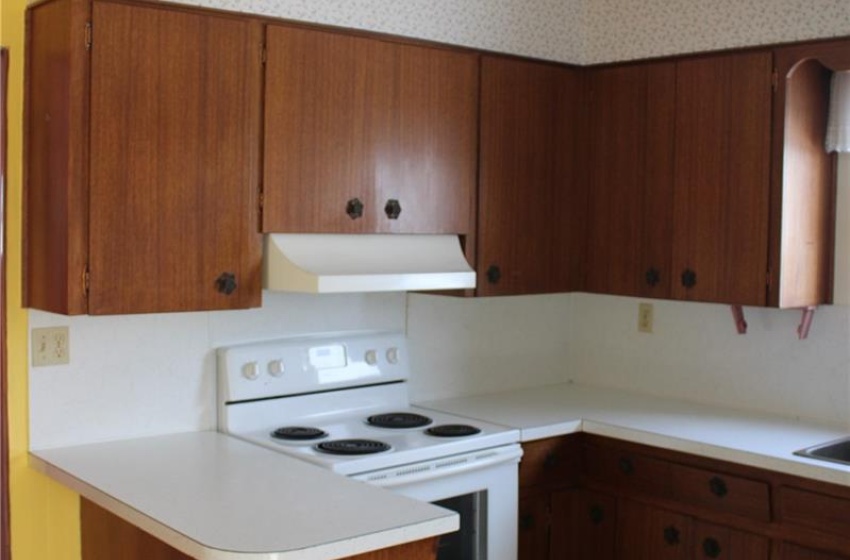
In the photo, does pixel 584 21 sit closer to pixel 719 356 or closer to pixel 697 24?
pixel 697 24

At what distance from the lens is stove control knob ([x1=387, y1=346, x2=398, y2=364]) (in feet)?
11.9

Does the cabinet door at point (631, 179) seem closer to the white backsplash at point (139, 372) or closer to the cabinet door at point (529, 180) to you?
the cabinet door at point (529, 180)

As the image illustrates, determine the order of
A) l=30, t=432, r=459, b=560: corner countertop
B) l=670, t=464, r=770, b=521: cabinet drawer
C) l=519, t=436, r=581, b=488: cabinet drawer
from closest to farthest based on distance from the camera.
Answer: l=30, t=432, r=459, b=560: corner countertop < l=670, t=464, r=770, b=521: cabinet drawer < l=519, t=436, r=581, b=488: cabinet drawer

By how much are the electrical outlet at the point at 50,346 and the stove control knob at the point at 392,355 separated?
1082mm

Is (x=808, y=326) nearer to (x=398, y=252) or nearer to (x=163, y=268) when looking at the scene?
(x=398, y=252)

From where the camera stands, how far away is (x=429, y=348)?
3.81 meters

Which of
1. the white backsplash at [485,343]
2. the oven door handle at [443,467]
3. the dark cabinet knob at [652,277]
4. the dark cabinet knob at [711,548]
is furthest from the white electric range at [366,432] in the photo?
the dark cabinet knob at [652,277]

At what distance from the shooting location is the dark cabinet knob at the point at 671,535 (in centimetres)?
331

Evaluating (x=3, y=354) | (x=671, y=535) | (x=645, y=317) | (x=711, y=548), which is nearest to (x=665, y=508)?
(x=671, y=535)

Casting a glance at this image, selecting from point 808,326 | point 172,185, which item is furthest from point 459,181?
point 808,326

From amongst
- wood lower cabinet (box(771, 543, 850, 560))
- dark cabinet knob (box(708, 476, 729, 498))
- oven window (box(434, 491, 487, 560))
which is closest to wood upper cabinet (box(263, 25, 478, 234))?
oven window (box(434, 491, 487, 560))

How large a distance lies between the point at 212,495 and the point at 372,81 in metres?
1.32

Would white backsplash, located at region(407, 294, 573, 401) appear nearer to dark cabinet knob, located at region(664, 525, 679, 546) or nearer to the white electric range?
the white electric range

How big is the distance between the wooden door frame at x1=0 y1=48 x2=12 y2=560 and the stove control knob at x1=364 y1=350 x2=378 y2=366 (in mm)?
1158
